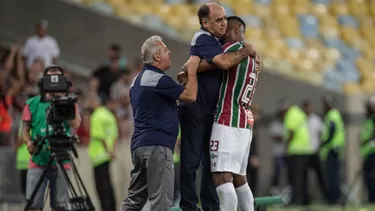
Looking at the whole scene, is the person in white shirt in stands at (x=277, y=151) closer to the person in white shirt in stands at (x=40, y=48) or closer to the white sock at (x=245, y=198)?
the person in white shirt in stands at (x=40, y=48)

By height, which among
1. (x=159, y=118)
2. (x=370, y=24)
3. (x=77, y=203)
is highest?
(x=370, y=24)

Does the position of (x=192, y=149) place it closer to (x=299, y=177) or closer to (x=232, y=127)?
(x=232, y=127)

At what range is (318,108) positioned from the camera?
26.5 meters

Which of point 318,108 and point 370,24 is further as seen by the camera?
point 370,24

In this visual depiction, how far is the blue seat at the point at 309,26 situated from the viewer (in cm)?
2770

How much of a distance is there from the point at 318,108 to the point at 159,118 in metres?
14.2

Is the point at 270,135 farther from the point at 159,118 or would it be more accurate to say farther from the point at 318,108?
the point at 159,118

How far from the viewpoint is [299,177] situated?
75.4 ft

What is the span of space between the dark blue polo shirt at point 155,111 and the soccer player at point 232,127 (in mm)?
471

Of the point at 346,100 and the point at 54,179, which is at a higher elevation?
the point at 346,100

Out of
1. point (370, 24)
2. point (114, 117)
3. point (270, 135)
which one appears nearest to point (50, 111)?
point (114, 117)

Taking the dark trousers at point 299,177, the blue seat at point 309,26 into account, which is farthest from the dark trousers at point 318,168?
the blue seat at point 309,26

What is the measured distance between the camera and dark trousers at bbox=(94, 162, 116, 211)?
1925 cm

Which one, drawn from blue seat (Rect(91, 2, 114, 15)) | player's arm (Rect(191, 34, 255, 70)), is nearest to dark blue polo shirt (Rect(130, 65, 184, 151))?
player's arm (Rect(191, 34, 255, 70))
